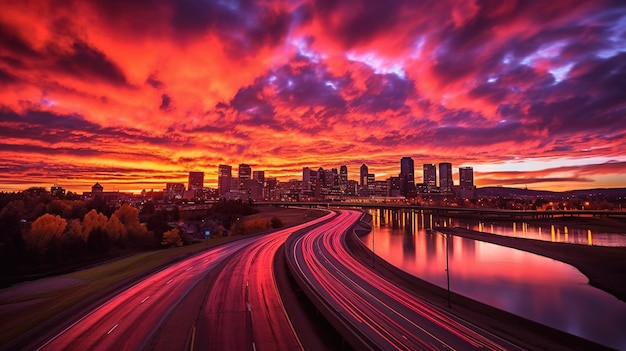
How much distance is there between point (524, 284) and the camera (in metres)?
50.6

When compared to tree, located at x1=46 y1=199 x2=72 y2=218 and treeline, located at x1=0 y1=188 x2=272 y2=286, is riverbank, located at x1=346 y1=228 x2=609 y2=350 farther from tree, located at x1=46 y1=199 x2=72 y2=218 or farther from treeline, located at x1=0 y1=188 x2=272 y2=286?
tree, located at x1=46 y1=199 x2=72 y2=218

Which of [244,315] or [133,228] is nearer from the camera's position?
[244,315]

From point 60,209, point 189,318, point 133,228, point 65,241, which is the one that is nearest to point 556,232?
point 189,318

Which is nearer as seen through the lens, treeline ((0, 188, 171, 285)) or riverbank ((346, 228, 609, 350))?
riverbank ((346, 228, 609, 350))

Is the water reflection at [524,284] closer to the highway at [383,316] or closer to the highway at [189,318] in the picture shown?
the highway at [383,316]

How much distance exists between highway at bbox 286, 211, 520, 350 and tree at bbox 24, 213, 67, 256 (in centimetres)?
7248

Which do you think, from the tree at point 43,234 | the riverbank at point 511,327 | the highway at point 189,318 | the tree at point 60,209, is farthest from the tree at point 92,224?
the riverbank at point 511,327

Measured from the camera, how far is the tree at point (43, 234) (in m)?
80.3

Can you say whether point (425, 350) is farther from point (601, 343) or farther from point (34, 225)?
point (34, 225)

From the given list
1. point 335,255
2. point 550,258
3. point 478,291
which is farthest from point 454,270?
point 550,258

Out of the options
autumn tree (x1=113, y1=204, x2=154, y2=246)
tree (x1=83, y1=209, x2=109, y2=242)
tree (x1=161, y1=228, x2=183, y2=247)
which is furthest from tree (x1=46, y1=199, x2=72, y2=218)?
tree (x1=161, y1=228, x2=183, y2=247)

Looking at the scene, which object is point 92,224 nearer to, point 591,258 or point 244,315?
point 244,315

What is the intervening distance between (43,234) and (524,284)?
4234 inches

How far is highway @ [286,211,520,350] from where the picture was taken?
22672 millimetres
